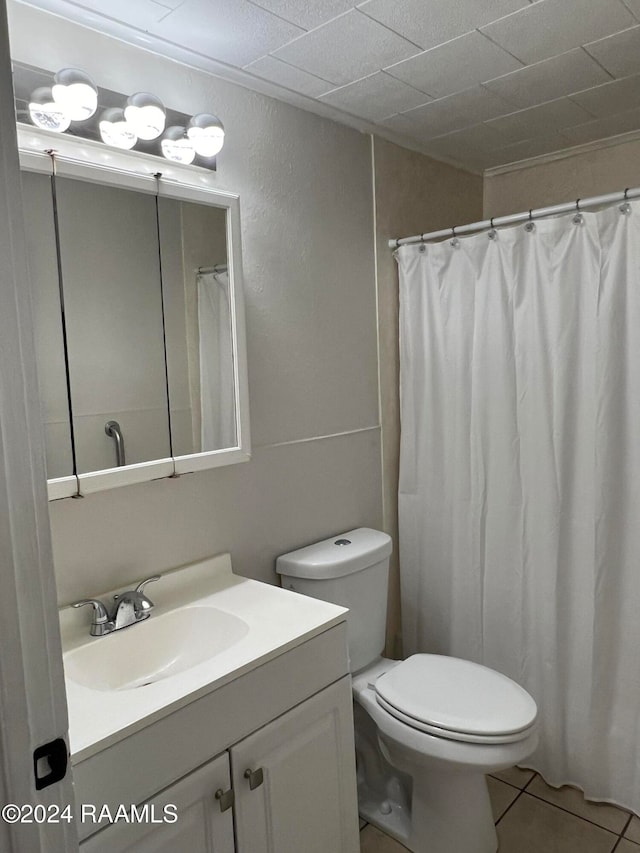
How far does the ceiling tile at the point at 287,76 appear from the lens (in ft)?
5.60

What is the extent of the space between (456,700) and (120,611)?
94 cm

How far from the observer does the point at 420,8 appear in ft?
4.81

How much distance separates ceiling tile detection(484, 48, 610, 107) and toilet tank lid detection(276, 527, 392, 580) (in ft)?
4.85

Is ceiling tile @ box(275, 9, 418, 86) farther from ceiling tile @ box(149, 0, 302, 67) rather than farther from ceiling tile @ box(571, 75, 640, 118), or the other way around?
ceiling tile @ box(571, 75, 640, 118)

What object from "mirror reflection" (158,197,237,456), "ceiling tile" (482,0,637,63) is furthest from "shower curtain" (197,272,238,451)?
"ceiling tile" (482,0,637,63)

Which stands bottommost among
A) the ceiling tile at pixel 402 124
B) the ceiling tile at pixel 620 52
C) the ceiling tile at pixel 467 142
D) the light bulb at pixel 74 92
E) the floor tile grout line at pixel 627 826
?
the floor tile grout line at pixel 627 826

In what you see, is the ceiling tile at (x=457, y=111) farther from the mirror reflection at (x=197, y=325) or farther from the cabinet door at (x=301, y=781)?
the cabinet door at (x=301, y=781)

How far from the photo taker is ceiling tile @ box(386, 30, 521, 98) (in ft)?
5.43

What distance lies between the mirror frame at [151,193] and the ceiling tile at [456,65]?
0.64m

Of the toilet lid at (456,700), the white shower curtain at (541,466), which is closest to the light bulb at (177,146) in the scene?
the white shower curtain at (541,466)

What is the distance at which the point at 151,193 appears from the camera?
5.06ft

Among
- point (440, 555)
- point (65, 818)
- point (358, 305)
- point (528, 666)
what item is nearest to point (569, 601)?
point (528, 666)

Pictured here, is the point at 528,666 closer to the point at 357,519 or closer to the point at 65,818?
the point at 357,519

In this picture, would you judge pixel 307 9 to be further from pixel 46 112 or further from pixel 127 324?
pixel 127 324
